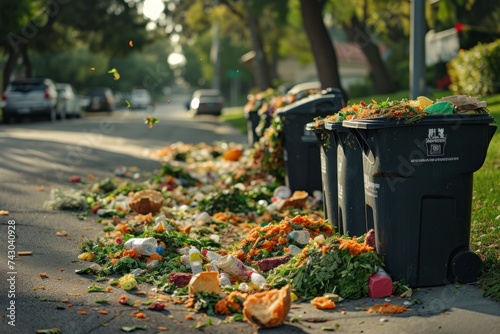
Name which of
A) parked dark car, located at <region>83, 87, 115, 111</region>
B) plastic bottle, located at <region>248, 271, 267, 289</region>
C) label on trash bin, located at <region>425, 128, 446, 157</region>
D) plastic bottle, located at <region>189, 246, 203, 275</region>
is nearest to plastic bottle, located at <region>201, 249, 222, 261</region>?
plastic bottle, located at <region>189, 246, 203, 275</region>


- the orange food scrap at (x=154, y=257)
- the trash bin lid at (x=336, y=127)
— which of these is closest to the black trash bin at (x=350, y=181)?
the trash bin lid at (x=336, y=127)

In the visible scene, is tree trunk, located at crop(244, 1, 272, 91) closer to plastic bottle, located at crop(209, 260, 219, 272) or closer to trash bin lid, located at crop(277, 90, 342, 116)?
trash bin lid, located at crop(277, 90, 342, 116)

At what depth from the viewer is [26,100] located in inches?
1270

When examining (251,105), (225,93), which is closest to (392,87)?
(251,105)

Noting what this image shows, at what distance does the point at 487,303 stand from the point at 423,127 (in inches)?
51.2

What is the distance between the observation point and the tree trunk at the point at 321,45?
21.2 m

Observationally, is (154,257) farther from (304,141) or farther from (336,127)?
(304,141)

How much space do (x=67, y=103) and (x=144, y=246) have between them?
102 feet

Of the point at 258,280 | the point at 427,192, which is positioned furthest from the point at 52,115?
the point at 427,192

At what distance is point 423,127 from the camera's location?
20.2 feet

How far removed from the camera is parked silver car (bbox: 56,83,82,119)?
35959mm

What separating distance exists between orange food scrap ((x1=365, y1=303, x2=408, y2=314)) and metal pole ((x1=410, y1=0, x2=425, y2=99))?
297 inches

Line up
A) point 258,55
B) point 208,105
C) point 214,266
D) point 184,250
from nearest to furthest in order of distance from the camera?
1. point 214,266
2. point 184,250
3. point 258,55
4. point 208,105

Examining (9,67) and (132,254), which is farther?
(9,67)
